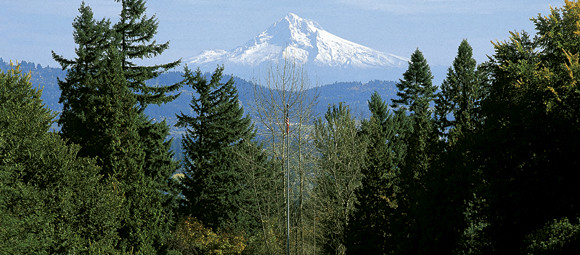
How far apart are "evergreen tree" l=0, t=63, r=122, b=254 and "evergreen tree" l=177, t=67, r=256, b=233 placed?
17444 millimetres

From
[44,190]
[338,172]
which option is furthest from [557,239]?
[44,190]

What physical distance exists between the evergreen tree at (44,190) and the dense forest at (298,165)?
0.24 feet

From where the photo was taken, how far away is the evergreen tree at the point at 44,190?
2423 centimetres

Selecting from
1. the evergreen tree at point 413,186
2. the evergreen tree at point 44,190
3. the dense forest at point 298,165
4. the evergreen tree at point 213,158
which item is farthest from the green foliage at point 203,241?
the evergreen tree at point 413,186

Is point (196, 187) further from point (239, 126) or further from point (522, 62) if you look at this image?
point (522, 62)

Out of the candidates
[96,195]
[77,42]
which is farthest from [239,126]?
[96,195]

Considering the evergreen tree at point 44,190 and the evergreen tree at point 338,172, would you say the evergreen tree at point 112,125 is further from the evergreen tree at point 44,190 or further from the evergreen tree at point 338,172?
the evergreen tree at point 338,172

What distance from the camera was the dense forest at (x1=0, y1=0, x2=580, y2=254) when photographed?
1719 centimetres

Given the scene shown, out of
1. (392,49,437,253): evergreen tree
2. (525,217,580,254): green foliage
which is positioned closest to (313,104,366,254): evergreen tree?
(392,49,437,253): evergreen tree

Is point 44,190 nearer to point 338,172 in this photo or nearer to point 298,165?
point 298,165

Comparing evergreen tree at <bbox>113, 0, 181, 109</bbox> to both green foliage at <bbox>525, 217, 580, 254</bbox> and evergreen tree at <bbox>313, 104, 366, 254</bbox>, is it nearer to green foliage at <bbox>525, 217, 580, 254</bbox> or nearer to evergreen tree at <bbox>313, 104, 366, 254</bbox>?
evergreen tree at <bbox>313, 104, 366, 254</bbox>

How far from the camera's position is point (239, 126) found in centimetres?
4691

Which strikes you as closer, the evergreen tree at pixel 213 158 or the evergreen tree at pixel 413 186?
the evergreen tree at pixel 413 186

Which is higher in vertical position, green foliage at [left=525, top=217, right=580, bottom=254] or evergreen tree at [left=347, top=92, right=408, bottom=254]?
evergreen tree at [left=347, top=92, right=408, bottom=254]
